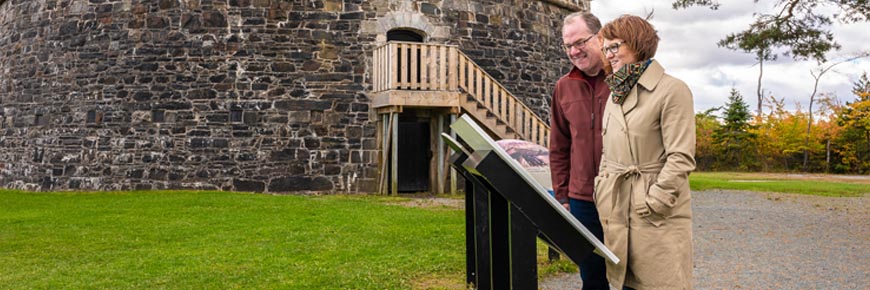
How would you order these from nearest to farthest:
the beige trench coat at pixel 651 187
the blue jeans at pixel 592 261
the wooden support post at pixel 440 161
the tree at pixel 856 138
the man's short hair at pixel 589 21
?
1. the beige trench coat at pixel 651 187
2. the blue jeans at pixel 592 261
3. the man's short hair at pixel 589 21
4. the wooden support post at pixel 440 161
5. the tree at pixel 856 138

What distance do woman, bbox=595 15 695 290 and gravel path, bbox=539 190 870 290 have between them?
3186 millimetres

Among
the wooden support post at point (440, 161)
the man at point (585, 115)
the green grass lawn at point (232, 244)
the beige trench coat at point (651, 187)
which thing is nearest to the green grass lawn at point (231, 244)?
the green grass lawn at point (232, 244)

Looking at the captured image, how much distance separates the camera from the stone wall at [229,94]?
1477 centimetres

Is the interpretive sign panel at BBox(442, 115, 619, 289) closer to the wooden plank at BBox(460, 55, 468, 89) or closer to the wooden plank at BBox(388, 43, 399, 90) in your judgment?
the wooden plank at BBox(388, 43, 399, 90)

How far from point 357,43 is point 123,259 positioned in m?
8.57

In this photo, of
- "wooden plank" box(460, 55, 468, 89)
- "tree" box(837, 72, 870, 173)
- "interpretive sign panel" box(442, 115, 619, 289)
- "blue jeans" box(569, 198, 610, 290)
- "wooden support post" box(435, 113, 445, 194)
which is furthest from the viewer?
"tree" box(837, 72, 870, 173)

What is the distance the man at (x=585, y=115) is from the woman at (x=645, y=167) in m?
0.46

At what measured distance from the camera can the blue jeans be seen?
134 inches

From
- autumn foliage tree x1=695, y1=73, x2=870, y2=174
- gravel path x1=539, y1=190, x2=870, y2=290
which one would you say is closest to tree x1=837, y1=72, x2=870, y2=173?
autumn foliage tree x1=695, y1=73, x2=870, y2=174

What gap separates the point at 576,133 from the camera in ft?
11.6

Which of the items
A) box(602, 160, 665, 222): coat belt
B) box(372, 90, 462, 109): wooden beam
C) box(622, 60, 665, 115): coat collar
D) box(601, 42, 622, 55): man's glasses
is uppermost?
box(372, 90, 462, 109): wooden beam

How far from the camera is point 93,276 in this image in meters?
6.42

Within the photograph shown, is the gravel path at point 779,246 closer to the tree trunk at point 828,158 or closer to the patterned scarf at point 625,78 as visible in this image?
the patterned scarf at point 625,78

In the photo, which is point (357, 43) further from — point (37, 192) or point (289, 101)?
point (37, 192)
